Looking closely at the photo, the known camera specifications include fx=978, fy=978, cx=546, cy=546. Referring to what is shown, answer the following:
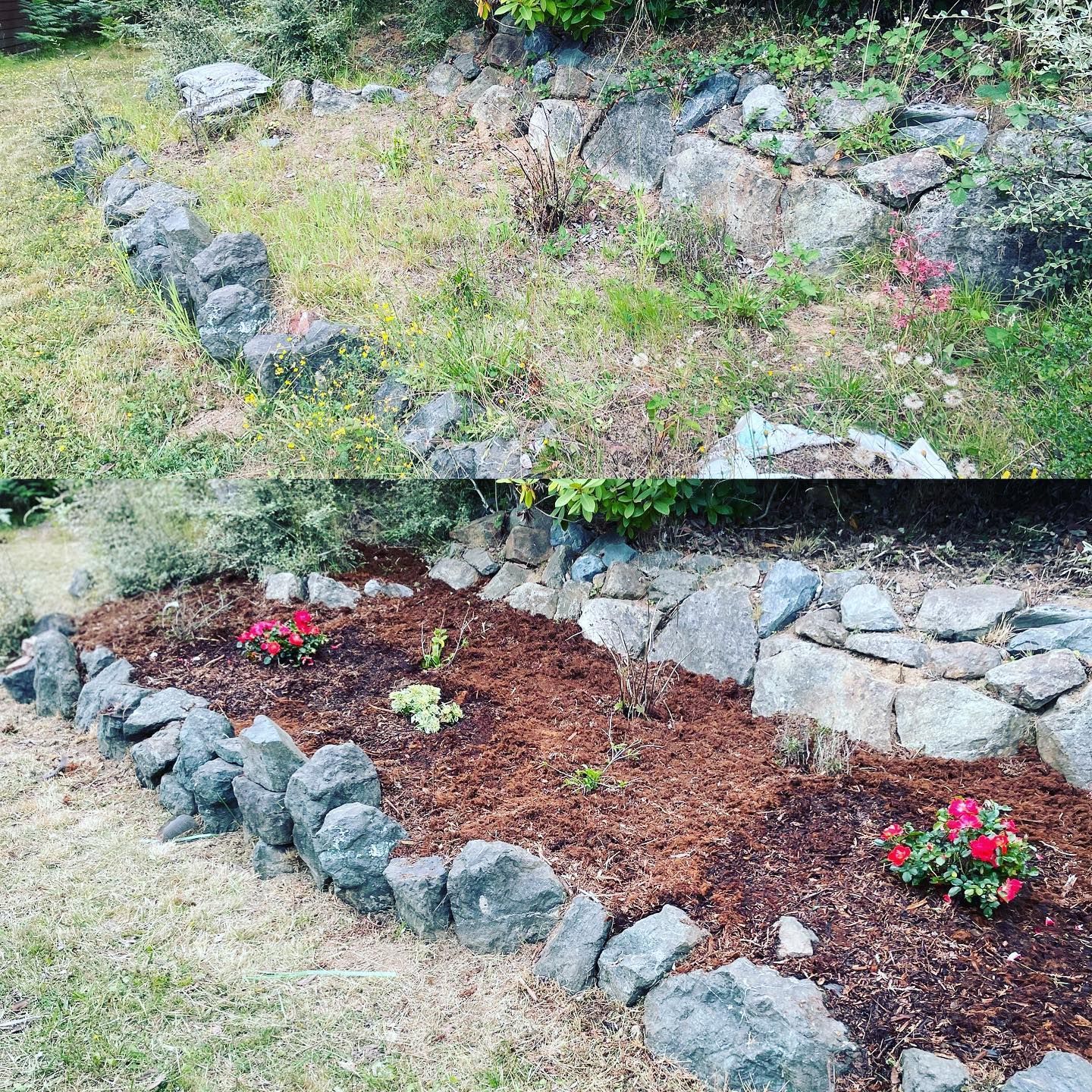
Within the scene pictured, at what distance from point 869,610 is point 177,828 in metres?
3.41

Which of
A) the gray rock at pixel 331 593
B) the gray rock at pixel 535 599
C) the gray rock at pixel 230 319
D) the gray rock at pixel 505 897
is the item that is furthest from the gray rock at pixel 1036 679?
the gray rock at pixel 230 319

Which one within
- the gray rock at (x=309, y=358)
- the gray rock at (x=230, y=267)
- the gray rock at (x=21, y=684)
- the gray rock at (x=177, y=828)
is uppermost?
the gray rock at (x=230, y=267)

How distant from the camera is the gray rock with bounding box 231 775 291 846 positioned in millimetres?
4398

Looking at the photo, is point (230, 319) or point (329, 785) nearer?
point (329, 785)

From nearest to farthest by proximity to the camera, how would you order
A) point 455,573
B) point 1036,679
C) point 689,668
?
point 1036,679
point 689,668
point 455,573

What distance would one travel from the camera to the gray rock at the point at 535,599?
541 cm

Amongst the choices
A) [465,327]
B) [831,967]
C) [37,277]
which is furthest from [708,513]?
[37,277]

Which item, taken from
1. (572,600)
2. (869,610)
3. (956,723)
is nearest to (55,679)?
(572,600)

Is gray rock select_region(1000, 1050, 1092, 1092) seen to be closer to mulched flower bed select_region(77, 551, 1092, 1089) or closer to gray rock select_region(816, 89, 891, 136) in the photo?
mulched flower bed select_region(77, 551, 1092, 1089)

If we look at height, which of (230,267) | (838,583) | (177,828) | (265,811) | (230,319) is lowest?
(177,828)

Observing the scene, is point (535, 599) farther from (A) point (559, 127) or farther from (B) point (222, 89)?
(B) point (222, 89)

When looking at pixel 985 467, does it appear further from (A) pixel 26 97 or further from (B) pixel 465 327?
(A) pixel 26 97

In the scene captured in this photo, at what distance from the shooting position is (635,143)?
5363 mm

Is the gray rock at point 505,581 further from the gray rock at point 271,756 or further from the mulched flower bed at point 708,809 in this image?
the gray rock at point 271,756
